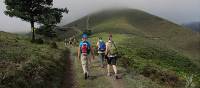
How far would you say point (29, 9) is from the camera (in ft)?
199

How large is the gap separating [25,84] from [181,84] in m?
14.3

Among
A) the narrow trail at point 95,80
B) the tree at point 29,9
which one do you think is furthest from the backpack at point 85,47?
the tree at point 29,9

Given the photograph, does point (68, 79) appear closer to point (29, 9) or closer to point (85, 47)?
point (85, 47)

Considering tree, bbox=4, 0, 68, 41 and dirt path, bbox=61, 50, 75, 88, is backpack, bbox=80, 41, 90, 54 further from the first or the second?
tree, bbox=4, 0, 68, 41

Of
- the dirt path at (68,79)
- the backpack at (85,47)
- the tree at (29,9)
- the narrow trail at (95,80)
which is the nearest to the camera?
the narrow trail at (95,80)

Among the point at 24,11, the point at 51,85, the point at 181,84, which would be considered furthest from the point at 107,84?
the point at 24,11

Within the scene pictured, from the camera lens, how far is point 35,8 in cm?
6131

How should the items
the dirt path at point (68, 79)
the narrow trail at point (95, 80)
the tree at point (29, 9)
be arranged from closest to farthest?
the narrow trail at point (95, 80) → the dirt path at point (68, 79) → the tree at point (29, 9)

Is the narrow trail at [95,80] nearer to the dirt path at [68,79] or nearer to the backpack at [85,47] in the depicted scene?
the dirt path at [68,79]

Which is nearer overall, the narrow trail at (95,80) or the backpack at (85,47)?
the narrow trail at (95,80)

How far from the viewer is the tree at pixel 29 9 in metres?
59.8

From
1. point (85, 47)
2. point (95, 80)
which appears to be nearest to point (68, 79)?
point (95, 80)

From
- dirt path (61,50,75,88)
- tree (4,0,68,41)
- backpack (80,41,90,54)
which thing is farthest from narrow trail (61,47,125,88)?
tree (4,0,68,41)

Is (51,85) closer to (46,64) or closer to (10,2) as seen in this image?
(46,64)
